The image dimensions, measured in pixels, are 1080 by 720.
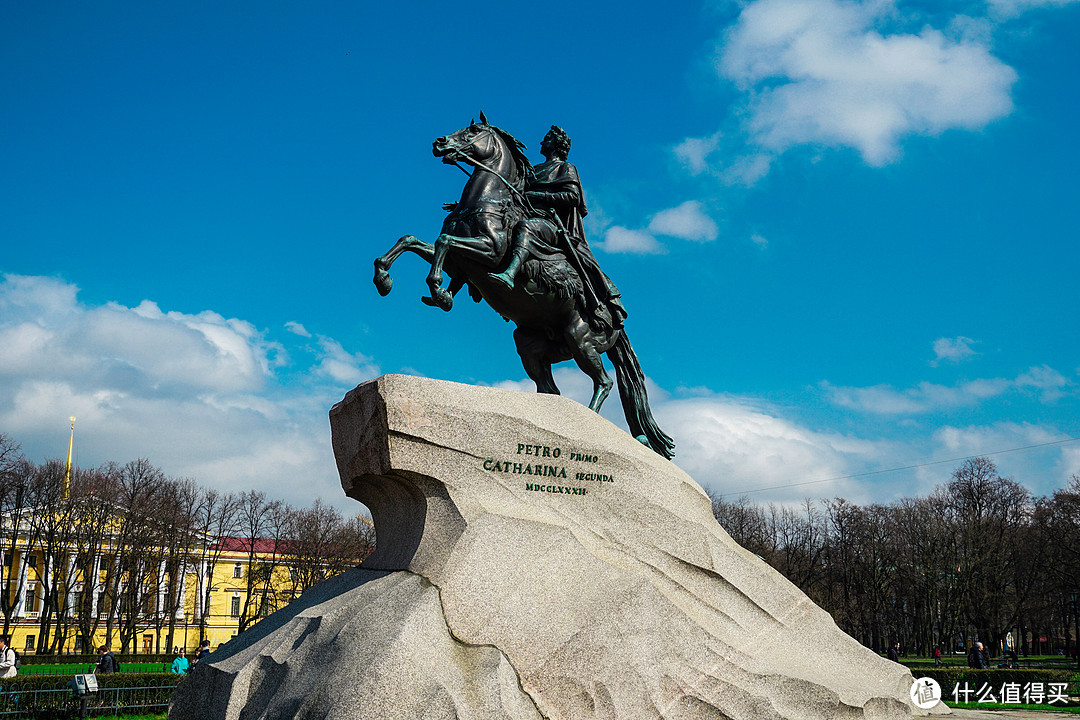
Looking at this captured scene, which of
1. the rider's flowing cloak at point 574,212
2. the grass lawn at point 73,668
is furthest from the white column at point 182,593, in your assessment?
the rider's flowing cloak at point 574,212

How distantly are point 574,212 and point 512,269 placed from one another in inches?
75.7

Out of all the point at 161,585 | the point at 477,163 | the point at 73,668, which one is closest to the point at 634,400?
the point at 477,163

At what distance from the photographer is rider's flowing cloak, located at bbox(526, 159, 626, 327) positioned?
10.6 metres

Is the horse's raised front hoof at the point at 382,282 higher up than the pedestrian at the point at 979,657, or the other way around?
the horse's raised front hoof at the point at 382,282

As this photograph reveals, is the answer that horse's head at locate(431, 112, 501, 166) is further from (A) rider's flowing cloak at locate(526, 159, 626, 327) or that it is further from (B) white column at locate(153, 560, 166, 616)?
(B) white column at locate(153, 560, 166, 616)

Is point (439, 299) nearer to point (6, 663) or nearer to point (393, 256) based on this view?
point (393, 256)

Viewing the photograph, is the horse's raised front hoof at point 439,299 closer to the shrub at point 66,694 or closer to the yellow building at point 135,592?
the shrub at point 66,694

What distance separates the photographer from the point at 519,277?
9.63m

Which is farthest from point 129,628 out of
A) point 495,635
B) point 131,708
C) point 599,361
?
point 495,635

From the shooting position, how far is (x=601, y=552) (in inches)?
290

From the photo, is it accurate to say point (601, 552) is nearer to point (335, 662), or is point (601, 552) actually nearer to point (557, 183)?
point (335, 662)

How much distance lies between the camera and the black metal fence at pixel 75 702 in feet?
44.3

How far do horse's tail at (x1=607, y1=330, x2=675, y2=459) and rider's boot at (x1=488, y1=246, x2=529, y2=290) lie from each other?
2.17 metres
